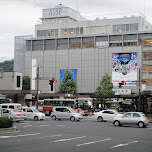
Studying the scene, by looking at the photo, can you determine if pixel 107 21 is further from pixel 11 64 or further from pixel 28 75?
pixel 11 64

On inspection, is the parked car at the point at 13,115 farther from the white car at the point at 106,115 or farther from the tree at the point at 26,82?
the tree at the point at 26,82

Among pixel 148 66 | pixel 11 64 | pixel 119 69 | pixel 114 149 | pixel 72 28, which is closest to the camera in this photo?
pixel 114 149

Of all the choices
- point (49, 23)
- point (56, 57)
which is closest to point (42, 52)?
point (56, 57)

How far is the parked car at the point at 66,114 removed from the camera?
4372 cm

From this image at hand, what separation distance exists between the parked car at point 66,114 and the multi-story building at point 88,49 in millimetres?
62528

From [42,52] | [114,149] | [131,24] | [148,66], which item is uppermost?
[131,24]

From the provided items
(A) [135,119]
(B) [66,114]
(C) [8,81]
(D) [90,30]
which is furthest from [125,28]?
(A) [135,119]

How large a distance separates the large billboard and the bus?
46.1 meters

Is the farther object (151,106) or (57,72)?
(57,72)

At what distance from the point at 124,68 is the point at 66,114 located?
63671 mm

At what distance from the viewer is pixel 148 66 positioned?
249 ft

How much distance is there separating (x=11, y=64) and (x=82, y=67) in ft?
273

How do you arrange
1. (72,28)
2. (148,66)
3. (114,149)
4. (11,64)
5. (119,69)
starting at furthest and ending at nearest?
(11,64), (72,28), (119,69), (148,66), (114,149)

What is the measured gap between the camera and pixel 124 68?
105 meters
